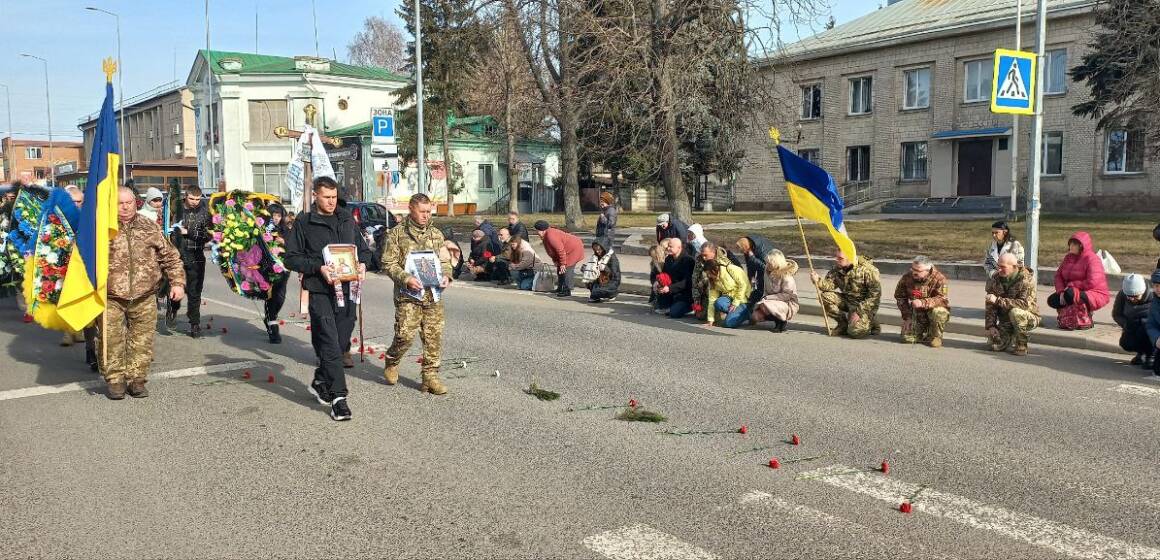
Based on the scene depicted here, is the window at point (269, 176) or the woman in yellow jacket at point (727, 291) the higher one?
the window at point (269, 176)

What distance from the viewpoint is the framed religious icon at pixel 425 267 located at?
787cm

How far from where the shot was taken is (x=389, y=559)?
14.8ft

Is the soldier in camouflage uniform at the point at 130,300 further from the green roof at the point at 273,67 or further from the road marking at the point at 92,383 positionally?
the green roof at the point at 273,67

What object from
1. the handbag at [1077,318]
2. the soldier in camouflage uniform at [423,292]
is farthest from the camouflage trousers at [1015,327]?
the soldier in camouflage uniform at [423,292]

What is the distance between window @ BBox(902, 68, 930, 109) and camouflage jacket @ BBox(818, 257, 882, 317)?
32.7 meters

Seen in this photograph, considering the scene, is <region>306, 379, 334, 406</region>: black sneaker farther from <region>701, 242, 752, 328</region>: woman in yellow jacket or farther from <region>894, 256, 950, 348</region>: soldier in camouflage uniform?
→ <region>894, 256, 950, 348</region>: soldier in camouflage uniform

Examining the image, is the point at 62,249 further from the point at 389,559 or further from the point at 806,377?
the point at 806,377

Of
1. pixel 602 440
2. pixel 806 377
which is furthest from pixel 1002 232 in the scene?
pixel 602 440

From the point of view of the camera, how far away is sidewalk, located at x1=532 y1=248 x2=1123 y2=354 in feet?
35.6

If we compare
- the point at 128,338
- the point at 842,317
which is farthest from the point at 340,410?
the point at 842,317

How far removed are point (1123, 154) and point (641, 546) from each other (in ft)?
124

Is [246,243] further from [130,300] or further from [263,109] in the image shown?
[263,109]

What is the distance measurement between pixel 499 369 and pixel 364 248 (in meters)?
1.97

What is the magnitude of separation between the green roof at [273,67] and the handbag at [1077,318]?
51726mm
